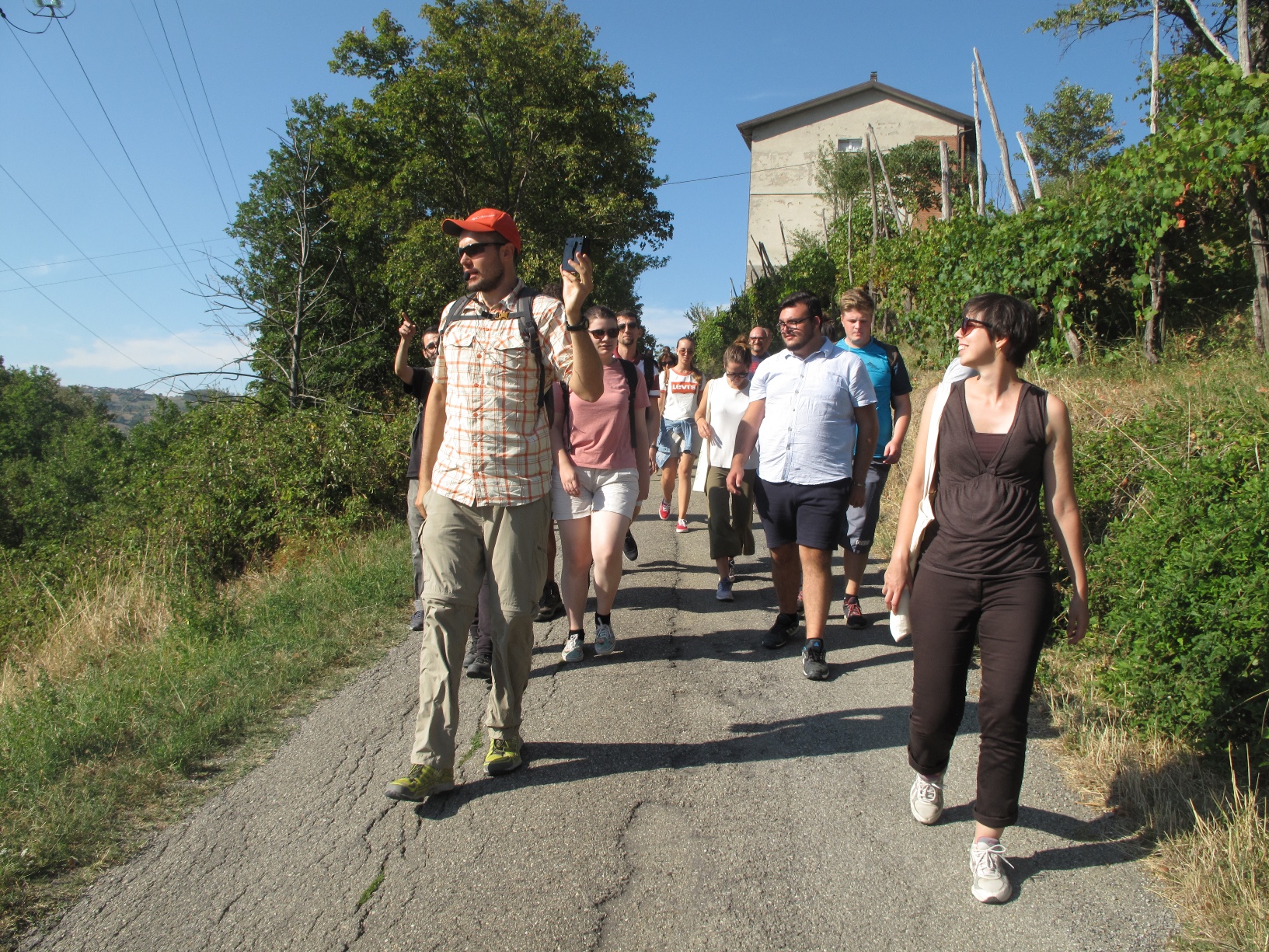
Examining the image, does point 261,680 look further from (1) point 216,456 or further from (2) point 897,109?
(2) point 897,109

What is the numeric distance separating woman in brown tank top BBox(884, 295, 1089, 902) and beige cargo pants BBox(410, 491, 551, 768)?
147 centimetres

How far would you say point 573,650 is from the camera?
474 cm

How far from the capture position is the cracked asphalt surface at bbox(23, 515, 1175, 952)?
8.13ft

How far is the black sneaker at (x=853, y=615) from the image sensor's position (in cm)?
532

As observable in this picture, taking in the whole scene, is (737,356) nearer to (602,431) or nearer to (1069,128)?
(602,431)

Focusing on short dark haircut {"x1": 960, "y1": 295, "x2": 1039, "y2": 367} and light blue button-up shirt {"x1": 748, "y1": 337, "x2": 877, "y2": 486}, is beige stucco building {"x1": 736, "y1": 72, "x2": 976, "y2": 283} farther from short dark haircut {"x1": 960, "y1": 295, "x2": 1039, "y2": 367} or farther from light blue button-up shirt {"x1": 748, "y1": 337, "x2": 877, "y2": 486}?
short dark haircut {"x1": 960, "y1": 295, "x2": 1039, "y2": 367}

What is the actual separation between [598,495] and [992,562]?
2475 mm

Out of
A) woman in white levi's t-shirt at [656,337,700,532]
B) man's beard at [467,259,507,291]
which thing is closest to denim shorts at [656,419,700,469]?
woman in white levi's t-shirt at [656,337,700,532]

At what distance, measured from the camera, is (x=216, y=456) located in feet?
37.9

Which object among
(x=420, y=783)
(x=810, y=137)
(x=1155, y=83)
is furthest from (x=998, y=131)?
(x=810, y=137)

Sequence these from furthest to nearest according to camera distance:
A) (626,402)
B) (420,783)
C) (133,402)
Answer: (133,402)
(626,402)
(420,783)

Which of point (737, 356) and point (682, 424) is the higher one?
point (737, 356)

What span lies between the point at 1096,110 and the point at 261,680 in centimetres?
4112

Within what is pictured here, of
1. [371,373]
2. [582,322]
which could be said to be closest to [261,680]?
[582,322]
